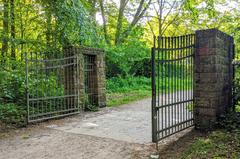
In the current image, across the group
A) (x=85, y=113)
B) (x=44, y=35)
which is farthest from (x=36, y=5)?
(x=85, y=113)

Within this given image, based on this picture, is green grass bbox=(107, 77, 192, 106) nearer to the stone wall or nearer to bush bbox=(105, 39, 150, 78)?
bush bbox=(105, 39, 150, 78)

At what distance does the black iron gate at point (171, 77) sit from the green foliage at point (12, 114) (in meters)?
3.76

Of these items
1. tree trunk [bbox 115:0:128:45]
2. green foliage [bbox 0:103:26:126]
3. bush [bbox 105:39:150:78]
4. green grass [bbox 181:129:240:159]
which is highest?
tree trunk [bbox 115:0:128:45]

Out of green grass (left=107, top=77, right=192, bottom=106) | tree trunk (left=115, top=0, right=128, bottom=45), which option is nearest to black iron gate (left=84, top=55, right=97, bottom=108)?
green grass (left=107, top=77, right=192, bottom=106)

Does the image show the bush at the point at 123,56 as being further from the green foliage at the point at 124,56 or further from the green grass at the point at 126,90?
the green grass at the point at 126,90

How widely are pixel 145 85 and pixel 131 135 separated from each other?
10608 millimetres

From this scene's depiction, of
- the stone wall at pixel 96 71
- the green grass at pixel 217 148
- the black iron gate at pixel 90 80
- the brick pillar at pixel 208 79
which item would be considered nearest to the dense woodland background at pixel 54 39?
the stone wall at pixel 96 71

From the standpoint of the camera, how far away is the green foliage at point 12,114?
256 inches

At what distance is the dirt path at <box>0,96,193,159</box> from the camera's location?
4234 mm

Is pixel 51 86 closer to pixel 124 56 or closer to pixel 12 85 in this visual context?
pixel 12 85

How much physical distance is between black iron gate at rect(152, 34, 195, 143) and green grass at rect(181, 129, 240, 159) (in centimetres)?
70

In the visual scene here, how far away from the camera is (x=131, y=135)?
5371 millimetres

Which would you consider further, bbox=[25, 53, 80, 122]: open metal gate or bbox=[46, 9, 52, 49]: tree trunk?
bbox=[46, 9, 52, 49]: tree trunk

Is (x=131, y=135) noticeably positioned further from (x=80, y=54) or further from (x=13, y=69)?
(x=13, y=69)
